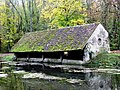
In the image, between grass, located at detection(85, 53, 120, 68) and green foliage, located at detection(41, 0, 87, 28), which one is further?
green foliage, located at detection(41, 0, 87, 28)

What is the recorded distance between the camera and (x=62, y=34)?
34219mm

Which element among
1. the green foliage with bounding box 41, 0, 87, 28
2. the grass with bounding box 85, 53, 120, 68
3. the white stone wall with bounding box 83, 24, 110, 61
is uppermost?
the green foliage with bounding box 41, 0, 87, 28

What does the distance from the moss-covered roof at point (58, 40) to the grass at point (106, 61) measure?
211cm

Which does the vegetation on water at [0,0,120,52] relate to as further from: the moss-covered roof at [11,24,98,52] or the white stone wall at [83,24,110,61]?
the white stone wall at [83,24,110,61]

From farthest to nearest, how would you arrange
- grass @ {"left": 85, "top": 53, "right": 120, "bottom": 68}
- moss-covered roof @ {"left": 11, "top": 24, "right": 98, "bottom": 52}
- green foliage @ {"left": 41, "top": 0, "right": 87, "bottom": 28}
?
green foliage @ {"left": 41, "top": 0, "right": 87, "bottom": 28} → moss-covered roof @ {"left": 11, "top": 24, "right": 98, "bottom": 52} → grass @ {"left": 85, "top": 53, "right": 120, "bottom": 68}

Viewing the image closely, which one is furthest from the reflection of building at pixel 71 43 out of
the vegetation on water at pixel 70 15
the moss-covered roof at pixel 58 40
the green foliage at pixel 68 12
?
the vegetation on water at pixel 70 15

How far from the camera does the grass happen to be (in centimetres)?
2569

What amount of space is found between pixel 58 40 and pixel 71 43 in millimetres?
3242

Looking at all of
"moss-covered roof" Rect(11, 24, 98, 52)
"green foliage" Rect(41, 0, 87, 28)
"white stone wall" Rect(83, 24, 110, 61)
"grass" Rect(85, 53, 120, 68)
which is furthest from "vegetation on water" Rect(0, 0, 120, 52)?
"grass" Rect(85, 53, 120, 68)

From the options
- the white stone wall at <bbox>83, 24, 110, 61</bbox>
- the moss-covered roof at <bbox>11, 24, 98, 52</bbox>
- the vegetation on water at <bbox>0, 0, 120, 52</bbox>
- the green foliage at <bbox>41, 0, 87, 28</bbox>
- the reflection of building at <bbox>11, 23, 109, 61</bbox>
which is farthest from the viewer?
the vegetation on water at <bbox>0, 0, 120, 52</bbox>

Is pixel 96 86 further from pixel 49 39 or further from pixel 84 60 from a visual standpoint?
pixel 49 39

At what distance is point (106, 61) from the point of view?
2653cm

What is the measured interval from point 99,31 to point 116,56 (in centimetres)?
473

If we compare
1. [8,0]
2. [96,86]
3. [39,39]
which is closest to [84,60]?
[39,39]
